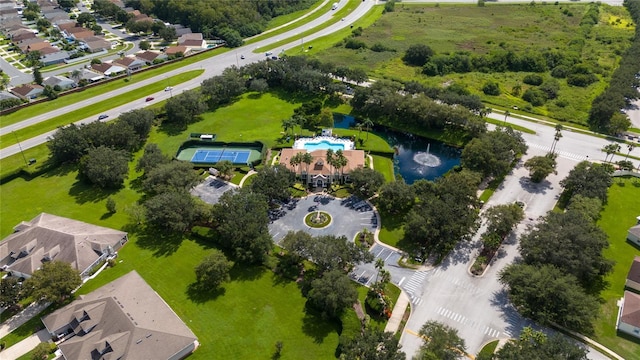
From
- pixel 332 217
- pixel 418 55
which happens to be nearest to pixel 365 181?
pixel 332 217

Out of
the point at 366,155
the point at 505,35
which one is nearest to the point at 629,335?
the point at 366,155

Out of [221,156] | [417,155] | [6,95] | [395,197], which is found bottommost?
[221,156]

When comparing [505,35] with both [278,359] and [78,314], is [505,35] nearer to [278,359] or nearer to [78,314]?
[278,359]

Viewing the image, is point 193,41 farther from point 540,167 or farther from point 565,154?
point 565,154

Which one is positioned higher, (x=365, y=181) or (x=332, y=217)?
(x=365, y=181)

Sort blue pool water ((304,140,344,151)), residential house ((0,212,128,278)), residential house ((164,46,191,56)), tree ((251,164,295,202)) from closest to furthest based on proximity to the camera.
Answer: residential house ((0,212,128,278)), tree ((251,164,295,202)), blue pool water ((304,140,344,151)), residential house ((164,46,191,56))

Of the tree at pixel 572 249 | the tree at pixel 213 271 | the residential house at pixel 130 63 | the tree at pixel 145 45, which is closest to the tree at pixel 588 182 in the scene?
the tree at pixel 572 249

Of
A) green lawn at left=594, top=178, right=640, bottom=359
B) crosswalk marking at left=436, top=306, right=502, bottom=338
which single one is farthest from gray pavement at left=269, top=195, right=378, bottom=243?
green lawn at left=594, top=178, right=640, bottom=359

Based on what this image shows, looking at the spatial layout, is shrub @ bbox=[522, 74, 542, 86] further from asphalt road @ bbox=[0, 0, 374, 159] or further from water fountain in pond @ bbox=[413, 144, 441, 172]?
asphalt road @ bbox=[0, 0, 374, 159]
